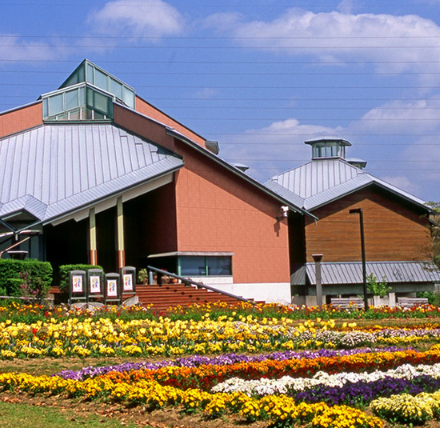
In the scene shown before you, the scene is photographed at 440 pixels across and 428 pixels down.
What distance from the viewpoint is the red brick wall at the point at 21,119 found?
123 feet

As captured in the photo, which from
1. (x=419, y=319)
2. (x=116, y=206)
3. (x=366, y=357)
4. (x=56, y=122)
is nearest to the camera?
(x=366, y=357)

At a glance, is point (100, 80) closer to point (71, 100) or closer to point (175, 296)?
point (71, 100)

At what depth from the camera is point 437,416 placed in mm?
9078

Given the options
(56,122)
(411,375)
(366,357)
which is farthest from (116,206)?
(411,375)

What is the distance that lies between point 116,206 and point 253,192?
711cm

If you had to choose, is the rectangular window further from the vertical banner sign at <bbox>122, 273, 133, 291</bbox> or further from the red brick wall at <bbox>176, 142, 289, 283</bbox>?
the vertical banner sign at <bbox>122, 273, 133, 291</bbox>

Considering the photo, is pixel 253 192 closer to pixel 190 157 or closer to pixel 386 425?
pixel 190 157

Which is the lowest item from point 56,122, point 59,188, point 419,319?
point 419,319

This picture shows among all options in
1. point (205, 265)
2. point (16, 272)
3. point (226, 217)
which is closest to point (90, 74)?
point (226, 217)

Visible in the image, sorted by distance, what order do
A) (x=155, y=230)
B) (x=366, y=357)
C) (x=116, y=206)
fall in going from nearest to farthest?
(x=366, y=357), (x=116, y=206), (x=155, y=230)

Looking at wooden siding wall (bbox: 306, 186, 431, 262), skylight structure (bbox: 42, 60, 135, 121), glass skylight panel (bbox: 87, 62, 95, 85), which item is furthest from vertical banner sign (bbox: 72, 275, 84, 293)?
glass skylight panel (bbox: 87, 62, 95, 85)

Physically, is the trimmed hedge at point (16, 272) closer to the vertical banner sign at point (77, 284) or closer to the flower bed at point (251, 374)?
the vertical banner sign at point (77, 284)

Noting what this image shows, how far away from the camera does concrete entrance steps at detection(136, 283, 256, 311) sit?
29.9 metres

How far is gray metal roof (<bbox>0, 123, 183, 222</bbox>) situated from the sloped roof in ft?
29.6
